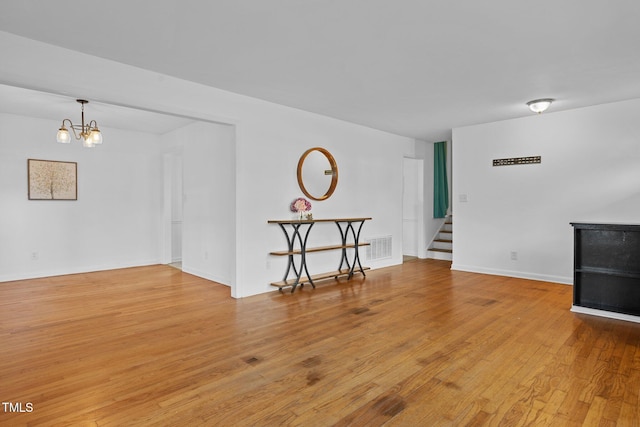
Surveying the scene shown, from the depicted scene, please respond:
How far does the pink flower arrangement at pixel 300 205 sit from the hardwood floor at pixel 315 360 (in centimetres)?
119

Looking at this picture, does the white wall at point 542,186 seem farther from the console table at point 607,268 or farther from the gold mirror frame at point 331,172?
the gold mirror frame at point 331,172

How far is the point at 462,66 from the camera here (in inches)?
140

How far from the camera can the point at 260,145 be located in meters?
4.78

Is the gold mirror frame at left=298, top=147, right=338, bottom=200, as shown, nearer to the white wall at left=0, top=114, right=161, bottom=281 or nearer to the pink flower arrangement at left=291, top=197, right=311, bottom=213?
the pink flower arrangement at left=291, top=197, right=311, bottom=213

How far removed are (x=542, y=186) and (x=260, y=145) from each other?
4248 millimetres

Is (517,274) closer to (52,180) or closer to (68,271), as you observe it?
(68,271)

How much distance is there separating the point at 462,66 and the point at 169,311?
401cm

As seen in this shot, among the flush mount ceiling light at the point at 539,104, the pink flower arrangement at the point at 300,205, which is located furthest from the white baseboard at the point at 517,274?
the pink flower arrangement at the point at 300,205

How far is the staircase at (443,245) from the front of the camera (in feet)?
25.1

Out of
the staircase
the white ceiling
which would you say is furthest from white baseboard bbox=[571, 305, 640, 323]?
the staircase

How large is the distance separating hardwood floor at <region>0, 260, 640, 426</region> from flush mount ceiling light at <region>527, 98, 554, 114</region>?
2.44 meters

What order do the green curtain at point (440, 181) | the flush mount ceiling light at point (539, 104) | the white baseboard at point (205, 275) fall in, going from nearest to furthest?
the flush mount ceiling light at point (539, 104)
the white baseboard at point (205, 275)
the green curtain at point (440, 181)

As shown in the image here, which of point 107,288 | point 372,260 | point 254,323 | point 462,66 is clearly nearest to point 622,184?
point 462,66

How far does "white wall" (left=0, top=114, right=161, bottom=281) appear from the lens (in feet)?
18.2
